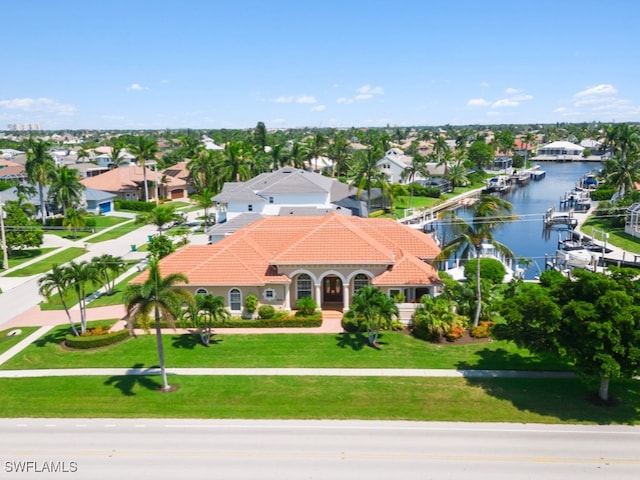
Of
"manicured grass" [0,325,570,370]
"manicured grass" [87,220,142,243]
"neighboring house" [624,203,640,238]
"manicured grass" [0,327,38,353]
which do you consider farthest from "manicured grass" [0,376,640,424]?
"neighboring house" [624,203,640,238]

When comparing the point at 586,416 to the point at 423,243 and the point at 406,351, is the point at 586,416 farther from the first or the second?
the point at 423,243

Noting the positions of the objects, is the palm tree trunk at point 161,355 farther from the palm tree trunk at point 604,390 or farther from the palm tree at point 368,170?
the palm tree at point 368,170

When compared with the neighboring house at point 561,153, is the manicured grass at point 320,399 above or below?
below

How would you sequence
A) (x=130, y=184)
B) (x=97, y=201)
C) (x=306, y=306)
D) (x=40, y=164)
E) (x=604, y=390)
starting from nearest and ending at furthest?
(x=604, y=390) → (x=306, y=306) → (x=40, y=164) → (x=97, y=201) → (x=130, y=184)

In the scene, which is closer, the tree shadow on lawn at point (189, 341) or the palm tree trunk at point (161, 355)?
the palm tree trunk at point (161, 355)

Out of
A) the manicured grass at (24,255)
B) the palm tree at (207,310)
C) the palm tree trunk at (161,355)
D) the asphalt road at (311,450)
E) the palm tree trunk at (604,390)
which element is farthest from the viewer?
the manicured grass at (24,255)

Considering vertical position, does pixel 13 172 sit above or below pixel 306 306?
above

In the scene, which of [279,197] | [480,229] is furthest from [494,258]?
[279,197]

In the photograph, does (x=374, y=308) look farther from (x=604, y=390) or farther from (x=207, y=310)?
(x=604, y=390)
